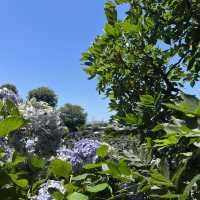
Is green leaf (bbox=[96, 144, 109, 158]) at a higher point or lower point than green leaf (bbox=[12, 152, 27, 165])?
higher

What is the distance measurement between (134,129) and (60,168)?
762 millimetres

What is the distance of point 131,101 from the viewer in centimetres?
243

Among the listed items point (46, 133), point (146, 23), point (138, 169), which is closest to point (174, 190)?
point (138, 169)

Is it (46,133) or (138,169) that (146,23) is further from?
(46,133)

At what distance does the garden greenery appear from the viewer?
3.41 feet

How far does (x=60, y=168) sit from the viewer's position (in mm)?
1160

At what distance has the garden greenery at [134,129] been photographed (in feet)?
3.41

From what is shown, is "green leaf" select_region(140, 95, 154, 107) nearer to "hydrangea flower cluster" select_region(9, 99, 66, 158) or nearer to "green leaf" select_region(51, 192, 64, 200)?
"green leaf" select_region(51, 192, 64, 200)

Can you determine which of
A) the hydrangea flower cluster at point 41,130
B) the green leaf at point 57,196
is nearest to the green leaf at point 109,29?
the green leaf at point 57,196

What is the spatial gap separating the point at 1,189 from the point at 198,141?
1.43 ft

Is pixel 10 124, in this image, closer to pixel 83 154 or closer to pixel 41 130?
pixel 83 154

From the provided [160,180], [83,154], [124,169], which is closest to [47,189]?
[124,169]

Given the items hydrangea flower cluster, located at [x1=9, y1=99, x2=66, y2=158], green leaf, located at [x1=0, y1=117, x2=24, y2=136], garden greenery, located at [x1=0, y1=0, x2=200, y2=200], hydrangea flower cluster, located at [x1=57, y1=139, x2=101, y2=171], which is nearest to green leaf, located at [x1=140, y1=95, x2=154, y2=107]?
garden greenery, located at [x1=0, y1=0, x2=200, y2=200]

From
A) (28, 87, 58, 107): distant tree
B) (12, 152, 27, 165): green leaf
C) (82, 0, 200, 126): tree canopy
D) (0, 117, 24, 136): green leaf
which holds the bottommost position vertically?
(12, 152, 27, 165): green leaf
